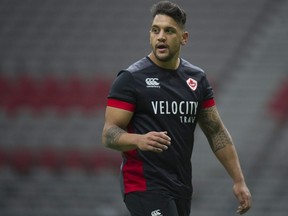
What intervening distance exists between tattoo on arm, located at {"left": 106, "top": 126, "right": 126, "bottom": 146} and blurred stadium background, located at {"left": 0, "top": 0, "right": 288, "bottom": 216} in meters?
5.95

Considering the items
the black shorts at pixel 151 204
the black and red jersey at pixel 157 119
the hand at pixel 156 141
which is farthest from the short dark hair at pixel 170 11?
the black shorts at pixel 151 204

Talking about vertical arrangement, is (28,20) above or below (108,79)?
above

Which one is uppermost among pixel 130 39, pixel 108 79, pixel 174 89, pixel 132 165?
pixel 130 39

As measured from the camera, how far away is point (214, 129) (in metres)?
4.01

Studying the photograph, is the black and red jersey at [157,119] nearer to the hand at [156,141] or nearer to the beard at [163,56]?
the beard at [163,56]

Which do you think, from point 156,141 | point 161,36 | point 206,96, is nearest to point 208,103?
point 206,96

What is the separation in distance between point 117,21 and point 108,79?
1438mm

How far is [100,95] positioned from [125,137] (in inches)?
314

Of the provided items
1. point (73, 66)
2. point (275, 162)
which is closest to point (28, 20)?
point (73, 66)

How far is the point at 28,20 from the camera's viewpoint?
12.9 m

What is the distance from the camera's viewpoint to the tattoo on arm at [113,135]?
11.6ft

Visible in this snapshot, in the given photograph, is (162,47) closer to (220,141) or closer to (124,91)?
(124,91)

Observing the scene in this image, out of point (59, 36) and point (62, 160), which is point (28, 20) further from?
point (62, 160)

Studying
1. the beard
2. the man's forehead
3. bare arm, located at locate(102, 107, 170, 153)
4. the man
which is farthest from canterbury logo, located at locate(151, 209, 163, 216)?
the man's forehead
